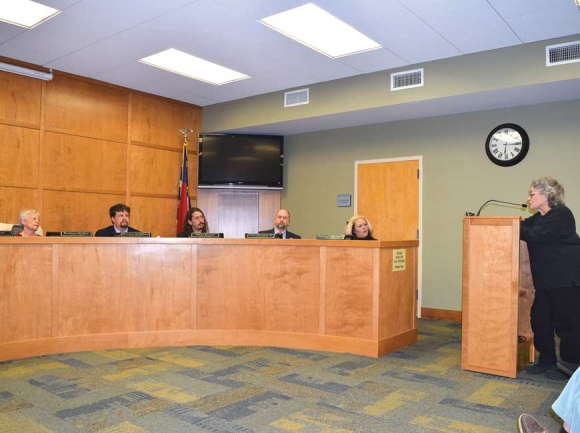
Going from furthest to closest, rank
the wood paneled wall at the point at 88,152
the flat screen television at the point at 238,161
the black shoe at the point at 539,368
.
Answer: the flat screen television at the point at 238,161
the wood paneled wall at the point at 88,152
the black shoe at the point at 539,368

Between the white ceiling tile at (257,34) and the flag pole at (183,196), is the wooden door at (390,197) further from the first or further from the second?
the flag pole at (183,196)

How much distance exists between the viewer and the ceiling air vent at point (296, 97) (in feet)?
20.7

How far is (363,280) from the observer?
4.20 m

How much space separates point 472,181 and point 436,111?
0.95 metres

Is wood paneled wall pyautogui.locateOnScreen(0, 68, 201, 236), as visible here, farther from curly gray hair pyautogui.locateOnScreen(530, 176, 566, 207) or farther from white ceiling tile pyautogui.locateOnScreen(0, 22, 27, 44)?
curly gray hair pyautogui.locateOnScreen(530, 176, 566, 207)

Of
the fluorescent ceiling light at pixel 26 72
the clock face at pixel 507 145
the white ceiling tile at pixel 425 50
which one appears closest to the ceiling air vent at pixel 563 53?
the white ceiling tile at pixel 425 50

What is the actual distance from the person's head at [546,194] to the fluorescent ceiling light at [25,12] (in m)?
4.13

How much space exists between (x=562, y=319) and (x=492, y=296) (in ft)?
1.58

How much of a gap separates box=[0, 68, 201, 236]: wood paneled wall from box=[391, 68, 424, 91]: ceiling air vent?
124 inches

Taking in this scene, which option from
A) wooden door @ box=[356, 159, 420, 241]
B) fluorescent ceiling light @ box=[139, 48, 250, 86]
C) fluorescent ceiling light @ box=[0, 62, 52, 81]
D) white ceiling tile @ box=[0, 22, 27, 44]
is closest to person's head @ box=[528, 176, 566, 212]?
wooden door @ box=[356, 159, 420, 241]

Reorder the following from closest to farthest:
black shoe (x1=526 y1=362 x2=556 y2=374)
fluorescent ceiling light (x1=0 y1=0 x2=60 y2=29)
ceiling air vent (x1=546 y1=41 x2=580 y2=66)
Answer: black shoe (x1=526 y1=362 x2=556 y2=374)
fluorescent ceiling light (x1=0 y1=0 x2=60 y2=29)
ceiling air vent (x1=546 y1=41 x2=580 y2=66)

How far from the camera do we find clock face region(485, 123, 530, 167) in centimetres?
557

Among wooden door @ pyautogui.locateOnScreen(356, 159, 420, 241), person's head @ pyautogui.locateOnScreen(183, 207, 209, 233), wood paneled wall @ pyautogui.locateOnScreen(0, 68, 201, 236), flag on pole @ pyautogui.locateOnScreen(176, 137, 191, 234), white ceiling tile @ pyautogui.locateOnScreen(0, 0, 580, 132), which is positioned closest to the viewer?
white ceiling tile @ pyautogui.locateOnScreen(0, 0, 580, 132)

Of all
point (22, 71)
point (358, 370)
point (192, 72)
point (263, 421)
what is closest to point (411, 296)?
point (358, 370)
